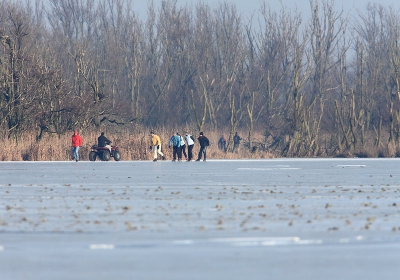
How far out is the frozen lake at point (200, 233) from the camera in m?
8.00

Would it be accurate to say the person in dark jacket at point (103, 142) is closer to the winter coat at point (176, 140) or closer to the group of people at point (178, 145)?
the group of people at point (178, 145)

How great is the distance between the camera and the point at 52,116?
48625 millimetres

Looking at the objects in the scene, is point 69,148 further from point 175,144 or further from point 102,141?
point 175,144

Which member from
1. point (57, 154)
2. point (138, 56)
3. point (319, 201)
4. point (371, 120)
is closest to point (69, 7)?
point (138, 56)

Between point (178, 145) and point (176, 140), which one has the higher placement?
point (176, 140)

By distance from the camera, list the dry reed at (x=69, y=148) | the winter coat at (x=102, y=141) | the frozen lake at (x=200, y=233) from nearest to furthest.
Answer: the frozen lake at (x=200, y=233) < the winter coat at (x=102, y=141) < the dry reed at (x=69, y=148)

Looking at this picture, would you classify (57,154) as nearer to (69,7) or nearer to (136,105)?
(136,105)

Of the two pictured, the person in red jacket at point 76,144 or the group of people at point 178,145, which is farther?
the group of people at point 178,145

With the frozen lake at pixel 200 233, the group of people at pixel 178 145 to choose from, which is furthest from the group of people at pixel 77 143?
the frozen lake at pixel 200 233

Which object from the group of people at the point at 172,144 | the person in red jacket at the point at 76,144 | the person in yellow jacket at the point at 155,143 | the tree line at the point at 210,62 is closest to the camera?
the person in red jacket at the point at 76,144

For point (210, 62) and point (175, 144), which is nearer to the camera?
point (175, 144)

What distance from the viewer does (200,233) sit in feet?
34.5

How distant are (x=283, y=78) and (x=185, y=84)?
33.5 feet

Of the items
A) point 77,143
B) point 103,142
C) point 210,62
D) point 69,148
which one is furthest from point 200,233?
point 210,62
